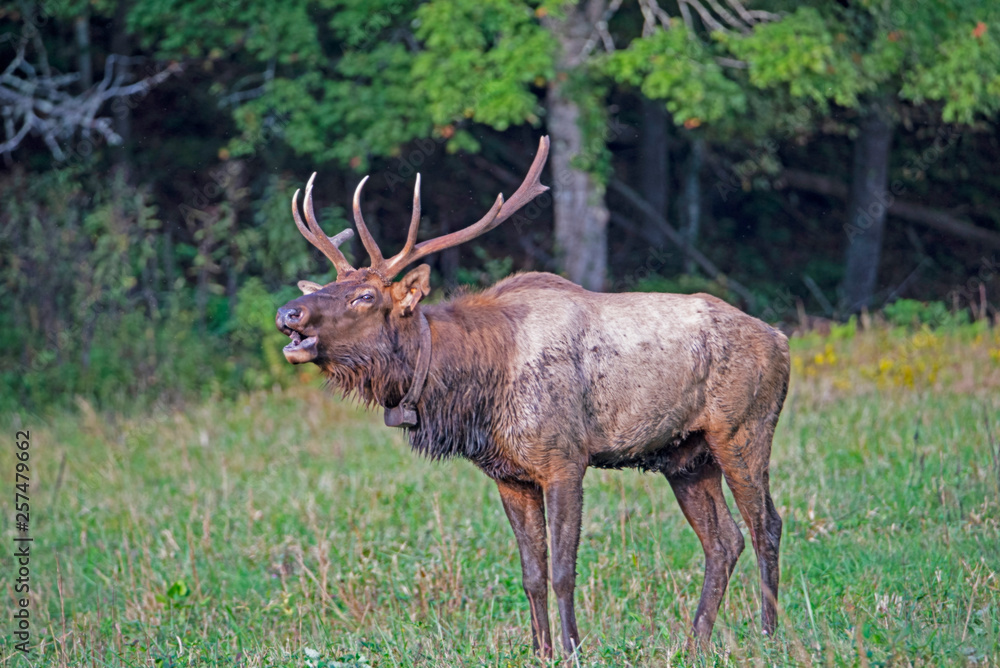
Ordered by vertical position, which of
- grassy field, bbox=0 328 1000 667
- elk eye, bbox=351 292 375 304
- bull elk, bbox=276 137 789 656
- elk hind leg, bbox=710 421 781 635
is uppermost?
elk eye, bbox=351 292 375 304

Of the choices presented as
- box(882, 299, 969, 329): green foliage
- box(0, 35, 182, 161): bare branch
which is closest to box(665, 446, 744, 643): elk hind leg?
box(882, 299, 969, 329): green foliage

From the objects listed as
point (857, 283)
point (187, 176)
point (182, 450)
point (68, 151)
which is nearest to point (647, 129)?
point (857, 283)

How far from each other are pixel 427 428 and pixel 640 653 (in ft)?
4.42

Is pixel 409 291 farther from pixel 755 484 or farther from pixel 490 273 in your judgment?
pixel 490 273

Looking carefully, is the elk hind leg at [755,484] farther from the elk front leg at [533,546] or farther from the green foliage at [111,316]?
the green foliage at [111,316]

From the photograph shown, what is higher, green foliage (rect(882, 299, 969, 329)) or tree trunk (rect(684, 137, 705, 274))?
tree trunk (rect(684, 137, 705, 274))

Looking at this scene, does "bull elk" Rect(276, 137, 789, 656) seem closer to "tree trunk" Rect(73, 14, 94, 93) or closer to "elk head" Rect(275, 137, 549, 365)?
"elk head" Rect(275, 137, 549, 365)

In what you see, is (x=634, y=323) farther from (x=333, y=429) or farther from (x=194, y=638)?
(x=333, y=429)

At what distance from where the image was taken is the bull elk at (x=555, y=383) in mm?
5098

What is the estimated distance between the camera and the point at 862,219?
16344 mm

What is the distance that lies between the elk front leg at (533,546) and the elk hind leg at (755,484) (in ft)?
3.09

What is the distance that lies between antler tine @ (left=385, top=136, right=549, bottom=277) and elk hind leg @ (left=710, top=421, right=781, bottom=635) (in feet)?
5.01

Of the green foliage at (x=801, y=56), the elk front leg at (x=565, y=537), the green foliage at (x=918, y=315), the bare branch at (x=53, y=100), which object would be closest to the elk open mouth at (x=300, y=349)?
the elk front leg at (x=565, y=537)

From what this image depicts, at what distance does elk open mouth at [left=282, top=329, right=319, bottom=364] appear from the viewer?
4879 millimetres
